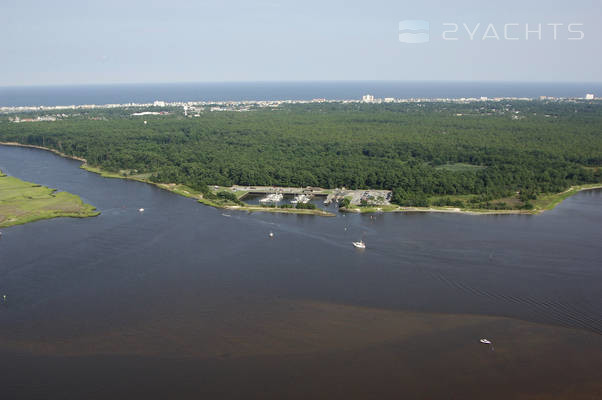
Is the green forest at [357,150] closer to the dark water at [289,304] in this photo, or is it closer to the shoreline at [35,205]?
the dark water at [289,304]

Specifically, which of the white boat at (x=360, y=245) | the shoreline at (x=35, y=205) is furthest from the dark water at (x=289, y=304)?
the shoreline at (x=35, y=205)

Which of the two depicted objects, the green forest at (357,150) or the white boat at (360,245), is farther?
the green forest at (357,150)

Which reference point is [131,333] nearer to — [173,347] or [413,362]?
[173,347]

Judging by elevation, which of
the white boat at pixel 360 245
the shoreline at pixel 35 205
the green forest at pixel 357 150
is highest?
the green forest at pixel 357 150

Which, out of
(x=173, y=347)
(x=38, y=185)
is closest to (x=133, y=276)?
(x=173, y=347)

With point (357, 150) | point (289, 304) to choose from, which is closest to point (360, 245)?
point (289, 304)

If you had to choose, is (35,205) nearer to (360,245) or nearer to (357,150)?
(360,245)
